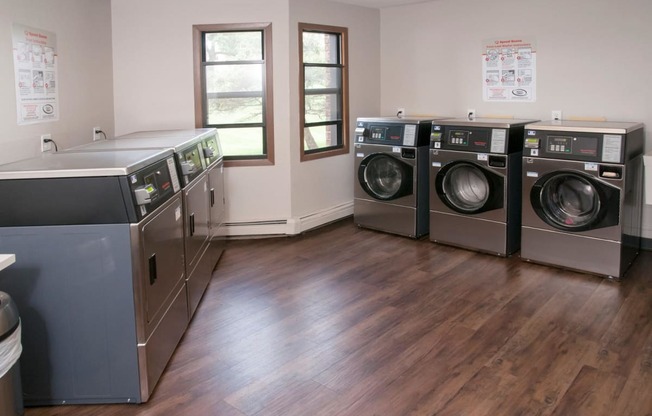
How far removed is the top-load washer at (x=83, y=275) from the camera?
7.62 ft

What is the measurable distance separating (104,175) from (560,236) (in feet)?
10.9

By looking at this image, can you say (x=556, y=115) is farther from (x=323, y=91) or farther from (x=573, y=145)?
(x=323, y=91)

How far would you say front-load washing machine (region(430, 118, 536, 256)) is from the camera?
457 cm

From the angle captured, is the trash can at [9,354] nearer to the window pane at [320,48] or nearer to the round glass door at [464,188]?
the round glass door at [464,188]

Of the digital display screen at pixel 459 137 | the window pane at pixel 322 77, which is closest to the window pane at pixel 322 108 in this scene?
the window pane at pixel 322 77

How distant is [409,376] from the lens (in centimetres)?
279

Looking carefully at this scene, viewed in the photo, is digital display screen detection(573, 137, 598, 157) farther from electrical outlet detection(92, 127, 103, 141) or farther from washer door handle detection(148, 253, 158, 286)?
electrical outlet detection(92, 127, 103, 141)

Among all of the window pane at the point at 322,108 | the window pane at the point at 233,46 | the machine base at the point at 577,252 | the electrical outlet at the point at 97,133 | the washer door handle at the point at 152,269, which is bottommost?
the machine base at the point at 577,252

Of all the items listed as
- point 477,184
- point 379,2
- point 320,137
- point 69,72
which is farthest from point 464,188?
point 69,72

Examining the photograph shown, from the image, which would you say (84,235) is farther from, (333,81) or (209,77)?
(333,81)

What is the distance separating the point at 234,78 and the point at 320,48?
0.95m

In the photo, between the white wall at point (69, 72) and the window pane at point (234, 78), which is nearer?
the white wall at point (69, 72)

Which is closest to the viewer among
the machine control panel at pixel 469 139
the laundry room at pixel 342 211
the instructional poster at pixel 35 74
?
the laundry room at pixel 342 211

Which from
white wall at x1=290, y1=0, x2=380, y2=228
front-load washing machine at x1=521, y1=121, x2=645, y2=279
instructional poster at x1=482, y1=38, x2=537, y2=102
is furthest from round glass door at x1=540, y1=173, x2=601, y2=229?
white wall at x1=290, y1=0, x2=380, y2=228
